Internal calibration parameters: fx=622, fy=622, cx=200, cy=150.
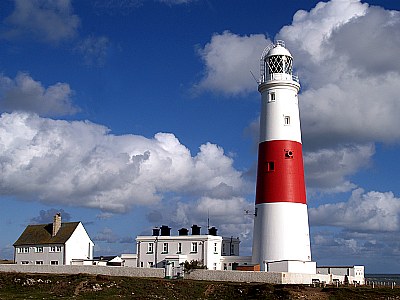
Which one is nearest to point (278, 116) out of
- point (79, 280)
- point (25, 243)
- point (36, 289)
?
point (79, 280)

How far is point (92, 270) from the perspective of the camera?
56.5m

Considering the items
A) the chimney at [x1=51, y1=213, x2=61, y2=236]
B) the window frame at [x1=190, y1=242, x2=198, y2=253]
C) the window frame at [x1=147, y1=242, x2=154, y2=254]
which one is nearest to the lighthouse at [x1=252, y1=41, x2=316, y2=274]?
the window frame at [x1=190, y1=242, x2=198, y2=253]

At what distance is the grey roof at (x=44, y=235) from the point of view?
70.5m

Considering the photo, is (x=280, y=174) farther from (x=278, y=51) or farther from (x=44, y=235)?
(x=44, y=235)

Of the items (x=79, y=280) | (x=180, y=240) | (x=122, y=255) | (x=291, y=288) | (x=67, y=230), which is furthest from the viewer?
(x=67, y=230)

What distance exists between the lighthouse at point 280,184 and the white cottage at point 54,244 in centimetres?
2648

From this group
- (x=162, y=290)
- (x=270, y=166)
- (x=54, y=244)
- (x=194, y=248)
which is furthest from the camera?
(x=54, y=244)

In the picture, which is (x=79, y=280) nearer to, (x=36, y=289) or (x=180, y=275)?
(x=36, y=289)

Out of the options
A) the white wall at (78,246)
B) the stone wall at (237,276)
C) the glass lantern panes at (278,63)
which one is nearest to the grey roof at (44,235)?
the white wall at (78,246)

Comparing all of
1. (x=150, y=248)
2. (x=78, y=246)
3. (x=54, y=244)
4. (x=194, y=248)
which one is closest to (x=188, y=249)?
(x=194, y=248)

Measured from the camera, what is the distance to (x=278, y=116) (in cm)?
5125

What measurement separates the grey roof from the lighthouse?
27217 millimetres

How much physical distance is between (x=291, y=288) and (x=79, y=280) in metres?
17.1

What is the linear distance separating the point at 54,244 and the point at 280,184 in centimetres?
3173
